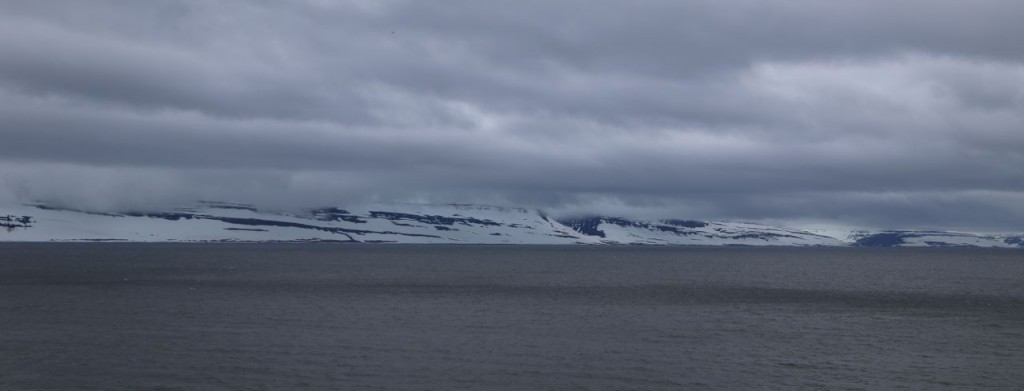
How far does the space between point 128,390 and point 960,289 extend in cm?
12608

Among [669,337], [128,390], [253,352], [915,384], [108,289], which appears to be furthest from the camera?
[108,289]

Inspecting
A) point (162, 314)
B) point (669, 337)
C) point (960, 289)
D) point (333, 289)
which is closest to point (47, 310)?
point (162, 314)

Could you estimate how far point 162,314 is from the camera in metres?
84.1

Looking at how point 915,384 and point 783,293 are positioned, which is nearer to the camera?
point 915,384

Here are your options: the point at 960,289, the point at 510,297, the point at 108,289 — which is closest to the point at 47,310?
the point at 108,289

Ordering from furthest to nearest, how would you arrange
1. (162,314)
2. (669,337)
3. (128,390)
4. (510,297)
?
1. (510,297)
2. (162,314)
3. (669,337)
4. (128,390)

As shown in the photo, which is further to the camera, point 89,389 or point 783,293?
point 783,293

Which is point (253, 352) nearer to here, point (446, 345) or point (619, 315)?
point (446, 345)

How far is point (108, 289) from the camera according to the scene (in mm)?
117938

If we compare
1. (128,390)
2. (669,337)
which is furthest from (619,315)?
(128,390)

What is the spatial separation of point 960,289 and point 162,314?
114449mm

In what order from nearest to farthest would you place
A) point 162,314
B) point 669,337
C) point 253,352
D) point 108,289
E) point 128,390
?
point 128,390 < point 253,352 < point 669,337 < point 162,314 < point 108,289

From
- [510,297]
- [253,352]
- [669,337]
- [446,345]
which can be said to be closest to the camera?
[253,352]

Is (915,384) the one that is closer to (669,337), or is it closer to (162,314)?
(669,337)
